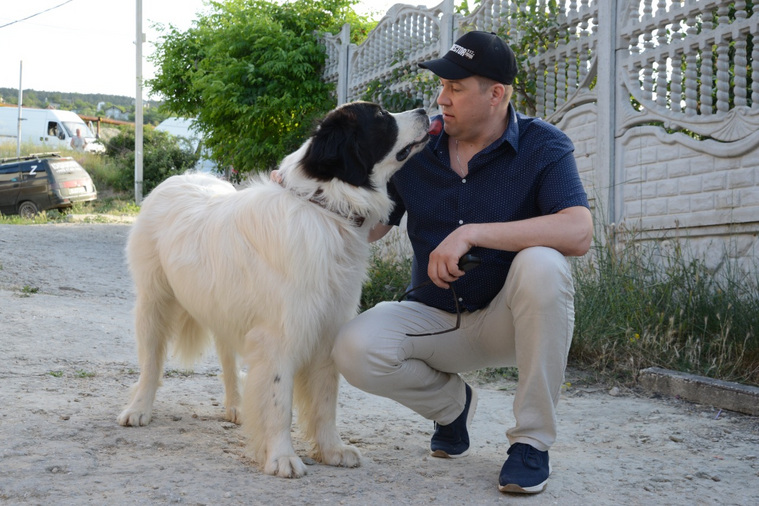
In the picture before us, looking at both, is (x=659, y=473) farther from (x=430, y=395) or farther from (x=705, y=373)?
(x=705, y=373)

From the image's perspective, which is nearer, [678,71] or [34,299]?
[678,71]

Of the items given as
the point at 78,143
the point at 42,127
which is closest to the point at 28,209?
the point at 78,143

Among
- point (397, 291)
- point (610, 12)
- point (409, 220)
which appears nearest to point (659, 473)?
point (409, 220)

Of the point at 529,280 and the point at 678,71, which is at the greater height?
the point at 678,71

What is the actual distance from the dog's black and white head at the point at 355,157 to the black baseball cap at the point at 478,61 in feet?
0.81

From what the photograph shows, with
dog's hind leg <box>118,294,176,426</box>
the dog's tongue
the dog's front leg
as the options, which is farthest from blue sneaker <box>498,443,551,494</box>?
dog's hind leg <box>118,294,176,426</box>

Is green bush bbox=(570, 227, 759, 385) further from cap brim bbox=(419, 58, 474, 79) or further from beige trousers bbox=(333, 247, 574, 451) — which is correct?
cap brim bbox=(419, 58, 474, 79)

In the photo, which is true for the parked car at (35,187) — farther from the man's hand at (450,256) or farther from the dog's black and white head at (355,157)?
the man's hand at (450,256)

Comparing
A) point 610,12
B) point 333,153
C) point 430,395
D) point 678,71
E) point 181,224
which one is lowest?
Answer: point 430,395

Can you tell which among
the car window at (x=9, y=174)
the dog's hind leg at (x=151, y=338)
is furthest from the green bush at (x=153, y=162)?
the dog's hind leg at (x=151, y=338)

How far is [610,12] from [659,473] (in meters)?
4.40

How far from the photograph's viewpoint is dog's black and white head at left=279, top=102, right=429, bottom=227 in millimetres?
2910

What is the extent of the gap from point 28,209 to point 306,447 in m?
16.1

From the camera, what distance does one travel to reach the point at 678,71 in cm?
574
